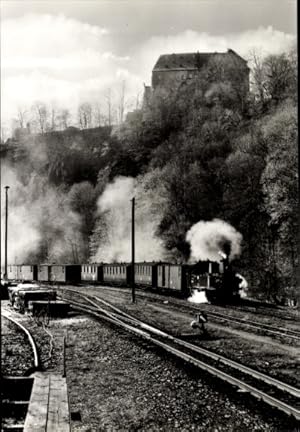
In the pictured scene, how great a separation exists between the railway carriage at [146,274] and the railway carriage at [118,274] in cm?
186

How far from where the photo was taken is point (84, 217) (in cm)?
1048

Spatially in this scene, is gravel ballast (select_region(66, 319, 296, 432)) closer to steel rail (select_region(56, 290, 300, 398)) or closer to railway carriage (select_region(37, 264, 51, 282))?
steel rail (select_region(56, 290, 300, 398))

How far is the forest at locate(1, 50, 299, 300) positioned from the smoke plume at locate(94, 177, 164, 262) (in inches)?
2.6

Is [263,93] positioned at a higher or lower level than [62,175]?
higher

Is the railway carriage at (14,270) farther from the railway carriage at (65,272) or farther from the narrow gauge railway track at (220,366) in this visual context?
the narrow gauge railway track at (220,366)

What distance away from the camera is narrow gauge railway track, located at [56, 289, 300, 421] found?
23.6 ft

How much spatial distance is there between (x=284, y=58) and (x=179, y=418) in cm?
1151

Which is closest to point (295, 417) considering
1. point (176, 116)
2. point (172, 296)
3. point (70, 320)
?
point (70, 320)

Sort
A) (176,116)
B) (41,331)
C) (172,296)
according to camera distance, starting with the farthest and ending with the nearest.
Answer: (172,296) < (176,116) < (41,331)

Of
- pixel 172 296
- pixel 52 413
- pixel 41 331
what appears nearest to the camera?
pixel 52 413

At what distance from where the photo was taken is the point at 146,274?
2747 centimetres

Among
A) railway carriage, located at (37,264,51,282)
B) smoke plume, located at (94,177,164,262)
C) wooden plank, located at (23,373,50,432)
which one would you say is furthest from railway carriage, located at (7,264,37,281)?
smoke plume, located at (94,177,164,262)

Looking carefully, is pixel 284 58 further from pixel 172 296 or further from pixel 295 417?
pixel 172 296

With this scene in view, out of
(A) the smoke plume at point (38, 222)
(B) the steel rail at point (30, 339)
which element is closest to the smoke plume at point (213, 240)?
(B) the steel rail at point (30, 339)
